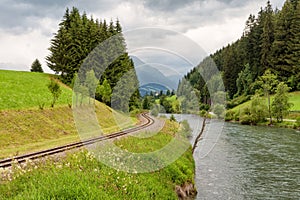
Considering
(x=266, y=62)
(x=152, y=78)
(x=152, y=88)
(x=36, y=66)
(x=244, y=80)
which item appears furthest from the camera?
(x=244, y=80)

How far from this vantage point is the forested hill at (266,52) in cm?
8312

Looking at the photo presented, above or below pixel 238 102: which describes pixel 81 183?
below

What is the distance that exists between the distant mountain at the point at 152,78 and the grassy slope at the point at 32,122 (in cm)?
908

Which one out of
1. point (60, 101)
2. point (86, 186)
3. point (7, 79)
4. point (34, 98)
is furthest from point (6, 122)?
point (7, 79)

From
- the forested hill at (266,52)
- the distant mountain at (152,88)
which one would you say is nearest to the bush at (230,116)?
the forested hill at (266,52)

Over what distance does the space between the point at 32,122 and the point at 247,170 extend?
18.9 m

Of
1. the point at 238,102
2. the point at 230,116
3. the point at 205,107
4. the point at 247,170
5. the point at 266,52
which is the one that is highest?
the point at 266,52

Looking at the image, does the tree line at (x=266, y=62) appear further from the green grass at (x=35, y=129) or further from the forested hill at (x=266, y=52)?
the green grass at (x=35, y=129)

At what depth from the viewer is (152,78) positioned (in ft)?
43.2

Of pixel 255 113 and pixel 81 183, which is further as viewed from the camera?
pixel 255 113

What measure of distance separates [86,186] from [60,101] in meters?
34.1

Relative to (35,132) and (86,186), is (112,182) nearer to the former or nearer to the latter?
(86,186)

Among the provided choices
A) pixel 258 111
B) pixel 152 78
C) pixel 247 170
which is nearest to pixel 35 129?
pixel 152 78

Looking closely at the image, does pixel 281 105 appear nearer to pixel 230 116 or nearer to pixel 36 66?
pixel 230 116
